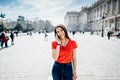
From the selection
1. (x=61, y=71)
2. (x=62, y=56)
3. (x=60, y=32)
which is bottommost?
(x=61, y=71)

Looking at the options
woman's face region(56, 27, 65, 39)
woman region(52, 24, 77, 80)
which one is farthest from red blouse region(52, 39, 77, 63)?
woman's face region(56, 27, 65, 39)

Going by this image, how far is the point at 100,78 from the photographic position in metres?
6.16

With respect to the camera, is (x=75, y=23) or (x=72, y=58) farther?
(x=75, y=23)

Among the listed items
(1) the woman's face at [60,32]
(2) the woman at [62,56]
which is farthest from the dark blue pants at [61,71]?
(1) the woman's face at [60,32]

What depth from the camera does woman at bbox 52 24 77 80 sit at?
2.93 metres

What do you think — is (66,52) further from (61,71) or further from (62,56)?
(61,71)

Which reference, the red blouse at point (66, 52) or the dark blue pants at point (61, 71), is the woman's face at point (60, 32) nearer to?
the red blouse at point (66, 52)

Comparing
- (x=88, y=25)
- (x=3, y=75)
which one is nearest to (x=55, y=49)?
(x=3, y=75)

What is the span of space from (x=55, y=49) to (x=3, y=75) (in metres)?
4.51

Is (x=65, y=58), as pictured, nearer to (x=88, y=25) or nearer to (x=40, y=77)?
(x=40, y=77)

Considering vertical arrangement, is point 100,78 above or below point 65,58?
below

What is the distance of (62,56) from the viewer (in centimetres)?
299

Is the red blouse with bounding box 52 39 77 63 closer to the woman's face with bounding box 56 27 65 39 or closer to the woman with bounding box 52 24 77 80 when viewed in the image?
the woman with bounding box 52 24 77 80

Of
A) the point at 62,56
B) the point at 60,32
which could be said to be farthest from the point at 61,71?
the point at 60,32
